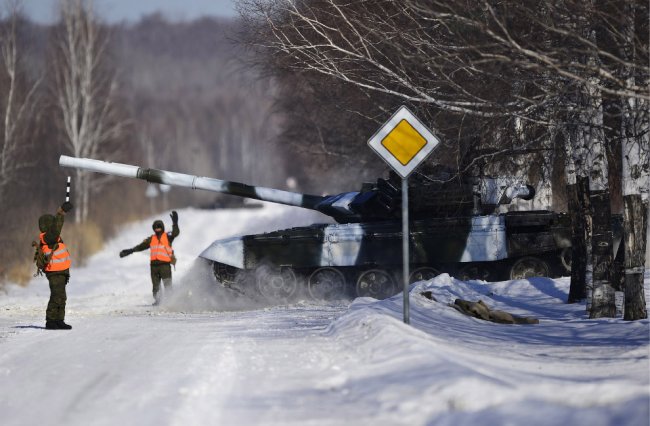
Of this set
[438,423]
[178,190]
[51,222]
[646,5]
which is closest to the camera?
[438,423]

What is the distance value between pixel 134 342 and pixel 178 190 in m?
77.1

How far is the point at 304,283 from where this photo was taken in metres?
20.7

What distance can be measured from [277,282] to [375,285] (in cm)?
179

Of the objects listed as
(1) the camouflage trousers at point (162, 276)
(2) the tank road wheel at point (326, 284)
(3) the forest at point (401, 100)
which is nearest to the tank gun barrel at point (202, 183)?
(2) the tank road wheel at point (326, 284)

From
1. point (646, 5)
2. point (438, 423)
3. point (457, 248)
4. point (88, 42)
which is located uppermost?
point (88, 42)

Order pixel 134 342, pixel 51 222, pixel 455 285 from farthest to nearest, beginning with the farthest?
1. pixel 455 285
2. pixel 51 222
3. pixel 134 342

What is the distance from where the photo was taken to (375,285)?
67.7 feet

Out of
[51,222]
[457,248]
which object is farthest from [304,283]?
[51,222]

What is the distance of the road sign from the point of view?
10.7m

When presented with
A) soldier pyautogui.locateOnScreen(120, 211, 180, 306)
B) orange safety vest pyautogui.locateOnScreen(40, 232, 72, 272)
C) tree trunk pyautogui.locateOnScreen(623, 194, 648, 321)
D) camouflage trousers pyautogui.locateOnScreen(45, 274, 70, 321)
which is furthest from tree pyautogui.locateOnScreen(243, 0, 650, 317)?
soldier pyautogui.locateOnScreen(120, 211, 180, 306)

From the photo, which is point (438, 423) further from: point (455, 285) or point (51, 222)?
point (455, 285)

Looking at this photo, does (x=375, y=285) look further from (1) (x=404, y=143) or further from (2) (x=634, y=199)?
(1) (x=404, y=143)

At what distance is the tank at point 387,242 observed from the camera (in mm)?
19703

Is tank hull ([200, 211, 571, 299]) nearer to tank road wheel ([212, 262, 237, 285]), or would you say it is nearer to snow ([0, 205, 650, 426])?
tank road wheel ([212, 262, 237, 285])
